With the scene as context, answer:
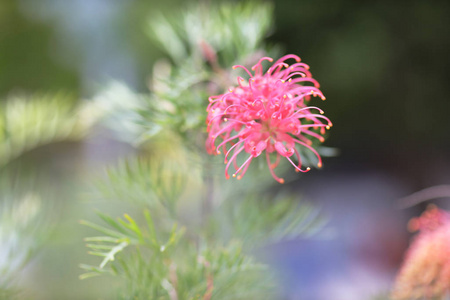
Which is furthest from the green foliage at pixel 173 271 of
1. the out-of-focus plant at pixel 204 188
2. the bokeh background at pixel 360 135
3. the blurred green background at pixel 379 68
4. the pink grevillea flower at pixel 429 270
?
the blurred green background at pixel 379 68

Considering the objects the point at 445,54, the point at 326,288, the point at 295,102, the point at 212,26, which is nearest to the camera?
the point at 295,102

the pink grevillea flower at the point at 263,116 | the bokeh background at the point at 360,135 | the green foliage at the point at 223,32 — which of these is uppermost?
the bokeh background at the point at 360,135

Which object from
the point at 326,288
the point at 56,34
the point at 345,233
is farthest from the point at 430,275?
the point at 56,34

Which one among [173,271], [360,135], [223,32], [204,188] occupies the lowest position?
[173,271]

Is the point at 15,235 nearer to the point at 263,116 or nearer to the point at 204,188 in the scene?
the point at 204,188

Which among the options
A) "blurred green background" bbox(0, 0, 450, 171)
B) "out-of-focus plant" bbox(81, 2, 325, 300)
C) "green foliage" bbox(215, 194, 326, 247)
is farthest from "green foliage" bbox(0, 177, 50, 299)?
"blurred green background" bbox(0, 0, 450, 171)

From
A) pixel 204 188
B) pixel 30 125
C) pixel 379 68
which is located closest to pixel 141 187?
pixel 204 188

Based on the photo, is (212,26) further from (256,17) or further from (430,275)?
(430,275)

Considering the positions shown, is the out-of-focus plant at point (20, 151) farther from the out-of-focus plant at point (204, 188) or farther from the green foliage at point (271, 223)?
the green foliage at point (271, 223)
